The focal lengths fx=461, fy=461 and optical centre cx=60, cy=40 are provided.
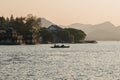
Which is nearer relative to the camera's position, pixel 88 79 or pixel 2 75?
pixel 88 79

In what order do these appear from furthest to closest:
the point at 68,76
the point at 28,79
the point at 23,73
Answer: the point at 23,73 → the point at 68,76 → the point at 28,79

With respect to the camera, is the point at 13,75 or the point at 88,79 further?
the point at 13,75

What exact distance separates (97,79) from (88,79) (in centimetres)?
111

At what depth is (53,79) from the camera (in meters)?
56.7

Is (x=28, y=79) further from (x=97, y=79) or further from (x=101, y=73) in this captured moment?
(x=101, y=73)

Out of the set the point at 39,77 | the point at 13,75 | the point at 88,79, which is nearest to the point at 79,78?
the point at 88,79

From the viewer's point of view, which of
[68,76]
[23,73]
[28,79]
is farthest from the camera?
[23,73]

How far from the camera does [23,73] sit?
64.1 m

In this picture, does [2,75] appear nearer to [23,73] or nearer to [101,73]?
[23,73]

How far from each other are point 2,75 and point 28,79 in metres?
5.81

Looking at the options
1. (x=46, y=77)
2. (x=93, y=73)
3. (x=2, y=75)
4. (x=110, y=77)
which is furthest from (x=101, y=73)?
(x=2, y=75)

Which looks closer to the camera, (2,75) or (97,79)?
(97,79)

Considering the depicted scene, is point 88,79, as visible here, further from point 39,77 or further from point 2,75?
point 2,75

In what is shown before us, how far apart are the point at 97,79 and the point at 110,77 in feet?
9.30
